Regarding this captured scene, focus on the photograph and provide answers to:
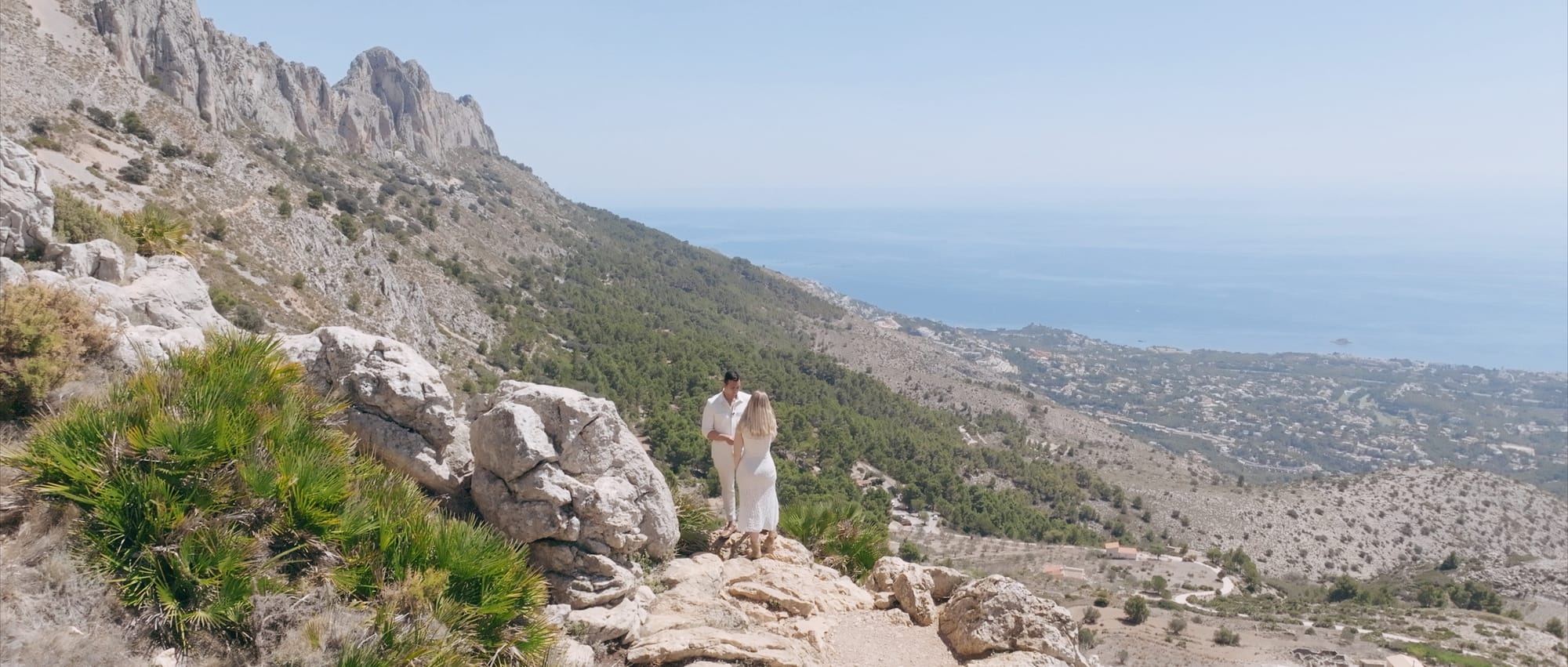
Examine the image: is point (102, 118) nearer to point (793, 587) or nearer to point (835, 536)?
point (835, 536)

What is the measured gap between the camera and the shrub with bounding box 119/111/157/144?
113 feet

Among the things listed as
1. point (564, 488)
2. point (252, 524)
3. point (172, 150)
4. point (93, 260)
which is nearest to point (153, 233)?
point (93, 260)

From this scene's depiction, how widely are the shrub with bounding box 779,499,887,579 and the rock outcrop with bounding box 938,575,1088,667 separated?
198 centimetres

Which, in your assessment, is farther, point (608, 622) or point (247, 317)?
point (247, 317)

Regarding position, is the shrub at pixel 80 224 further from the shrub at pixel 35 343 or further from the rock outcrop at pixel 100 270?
the shrub at pixel 35 343

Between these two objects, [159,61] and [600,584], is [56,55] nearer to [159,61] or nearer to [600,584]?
[159,61]

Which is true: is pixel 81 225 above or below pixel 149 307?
above

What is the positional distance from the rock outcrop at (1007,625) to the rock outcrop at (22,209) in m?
11.4

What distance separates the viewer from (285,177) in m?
44.8

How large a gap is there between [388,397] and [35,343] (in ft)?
7.44

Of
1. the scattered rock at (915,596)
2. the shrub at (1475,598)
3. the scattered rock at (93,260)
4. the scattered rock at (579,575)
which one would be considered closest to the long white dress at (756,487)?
the scattered rock at (915,596)

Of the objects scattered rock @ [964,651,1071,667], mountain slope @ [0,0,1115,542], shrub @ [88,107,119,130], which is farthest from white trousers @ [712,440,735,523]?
shrub @ [88,107,119,130]

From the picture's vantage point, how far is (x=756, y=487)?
753 centimetres

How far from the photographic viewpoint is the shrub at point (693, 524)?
7.84 metres
